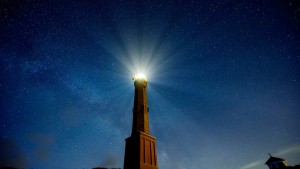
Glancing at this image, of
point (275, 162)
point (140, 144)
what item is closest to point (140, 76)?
point (140, 144)

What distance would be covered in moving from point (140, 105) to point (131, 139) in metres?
5.71

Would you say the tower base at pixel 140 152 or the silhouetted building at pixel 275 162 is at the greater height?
the silhouetted building at pixel 275 162

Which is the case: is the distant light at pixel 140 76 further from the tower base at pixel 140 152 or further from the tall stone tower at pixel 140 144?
the tower base at pixel 140 152

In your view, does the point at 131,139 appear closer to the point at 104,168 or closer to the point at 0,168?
the point at 104,168

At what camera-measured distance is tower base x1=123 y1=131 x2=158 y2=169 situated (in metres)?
20.4

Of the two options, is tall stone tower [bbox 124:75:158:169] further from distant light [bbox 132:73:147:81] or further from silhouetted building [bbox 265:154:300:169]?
silhouetted building [bbox 265:154:300:169]

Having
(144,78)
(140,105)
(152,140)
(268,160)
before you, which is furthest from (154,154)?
(268,160)

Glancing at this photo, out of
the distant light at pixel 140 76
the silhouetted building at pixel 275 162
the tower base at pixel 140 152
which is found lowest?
the tower base at pixel 140 152

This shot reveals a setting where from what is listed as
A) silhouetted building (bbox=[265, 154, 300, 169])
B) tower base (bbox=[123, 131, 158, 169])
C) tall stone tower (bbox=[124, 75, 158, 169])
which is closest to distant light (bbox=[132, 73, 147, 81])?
tall stone tower (bbox=[124, 75, 158, 169])

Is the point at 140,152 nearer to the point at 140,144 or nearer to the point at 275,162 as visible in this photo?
the point at 140,144

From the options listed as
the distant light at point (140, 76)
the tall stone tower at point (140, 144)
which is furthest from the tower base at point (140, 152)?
the distant light at point (140, 76)

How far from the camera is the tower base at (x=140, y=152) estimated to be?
2042cm

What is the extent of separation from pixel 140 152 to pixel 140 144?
955 millimetres

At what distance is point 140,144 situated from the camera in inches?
837
